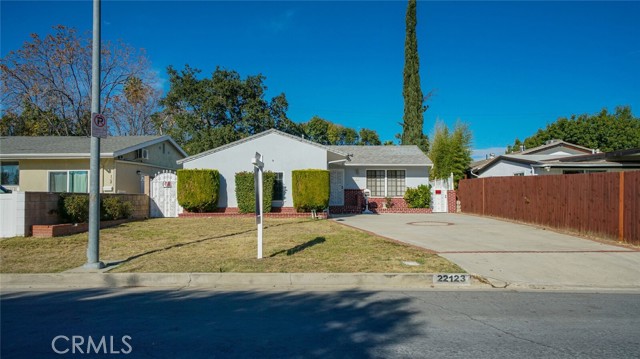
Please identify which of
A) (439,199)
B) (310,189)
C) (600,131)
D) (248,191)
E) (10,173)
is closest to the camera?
(310,189)

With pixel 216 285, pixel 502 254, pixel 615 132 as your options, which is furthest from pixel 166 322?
pixel 615 132

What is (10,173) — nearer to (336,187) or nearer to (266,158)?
(266,158)

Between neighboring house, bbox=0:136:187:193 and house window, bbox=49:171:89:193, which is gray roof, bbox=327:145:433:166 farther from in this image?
house window, bbox=49:171:89:193

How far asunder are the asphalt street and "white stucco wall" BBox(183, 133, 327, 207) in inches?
553

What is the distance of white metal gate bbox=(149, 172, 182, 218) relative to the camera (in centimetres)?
1975

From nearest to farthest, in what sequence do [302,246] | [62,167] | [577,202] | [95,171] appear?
1. [95,171]
2. [302,246]
3. [577,202]
4. [62,167]

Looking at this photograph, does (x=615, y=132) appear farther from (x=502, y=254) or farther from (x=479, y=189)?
(x=502, y=254)

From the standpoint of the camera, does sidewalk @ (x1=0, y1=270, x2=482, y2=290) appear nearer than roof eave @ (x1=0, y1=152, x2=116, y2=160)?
Yes

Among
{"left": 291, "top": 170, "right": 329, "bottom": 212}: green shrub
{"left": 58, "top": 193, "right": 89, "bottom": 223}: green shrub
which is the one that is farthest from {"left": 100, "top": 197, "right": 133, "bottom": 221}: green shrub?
{"left": 291, "top": 170, "right": 329, "bottom": 212}: green shrub

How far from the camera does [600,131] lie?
47.1 metres

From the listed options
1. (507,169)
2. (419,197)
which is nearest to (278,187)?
(419,197)

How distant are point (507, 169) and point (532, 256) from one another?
64.0ft

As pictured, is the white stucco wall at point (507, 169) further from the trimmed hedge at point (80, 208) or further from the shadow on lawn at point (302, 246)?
the trimmed hedge at point (80, 208)

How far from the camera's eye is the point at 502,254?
999 centimetres
